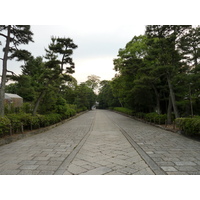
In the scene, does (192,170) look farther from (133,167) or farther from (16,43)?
(16,43)

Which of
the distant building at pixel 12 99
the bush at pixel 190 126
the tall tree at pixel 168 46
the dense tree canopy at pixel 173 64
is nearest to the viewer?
the bush at pixel 190 126

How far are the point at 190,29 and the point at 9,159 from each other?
38.6ft

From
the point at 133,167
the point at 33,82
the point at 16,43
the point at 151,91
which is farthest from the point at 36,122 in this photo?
the point at 33,82

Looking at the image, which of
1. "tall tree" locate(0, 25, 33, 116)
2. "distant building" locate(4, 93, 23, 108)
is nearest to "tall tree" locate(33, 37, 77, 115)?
"tall tree" locate(0, 25, 33, 116)

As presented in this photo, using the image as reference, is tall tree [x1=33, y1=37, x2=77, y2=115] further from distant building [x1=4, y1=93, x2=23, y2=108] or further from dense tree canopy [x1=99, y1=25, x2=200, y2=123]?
distant building [x1=4, y1=93, x2=23, y2=108]

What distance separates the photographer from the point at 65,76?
12.1 metres

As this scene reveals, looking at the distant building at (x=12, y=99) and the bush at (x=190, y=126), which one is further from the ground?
the distant building at (x=12, y=99)

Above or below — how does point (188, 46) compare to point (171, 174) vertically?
above

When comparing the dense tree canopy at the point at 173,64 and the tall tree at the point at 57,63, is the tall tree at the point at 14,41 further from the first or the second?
the dense tree canopy at the point at 173,64

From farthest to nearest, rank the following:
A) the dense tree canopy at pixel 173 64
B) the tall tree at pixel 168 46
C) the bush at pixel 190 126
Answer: the tall tree at pixel 168 46 → the dense tree canopy at pixel 173 64 → the bush at pixel 190 126

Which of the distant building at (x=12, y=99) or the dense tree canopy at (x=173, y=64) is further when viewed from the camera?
the distant building at (x=12, y=99)

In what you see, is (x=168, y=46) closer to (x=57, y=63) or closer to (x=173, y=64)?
(x=173, y=64)

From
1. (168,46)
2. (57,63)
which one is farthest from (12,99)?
(168,46)

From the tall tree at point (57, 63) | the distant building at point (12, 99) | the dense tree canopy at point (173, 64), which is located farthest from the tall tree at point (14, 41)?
the distant building at point (12, 99)
